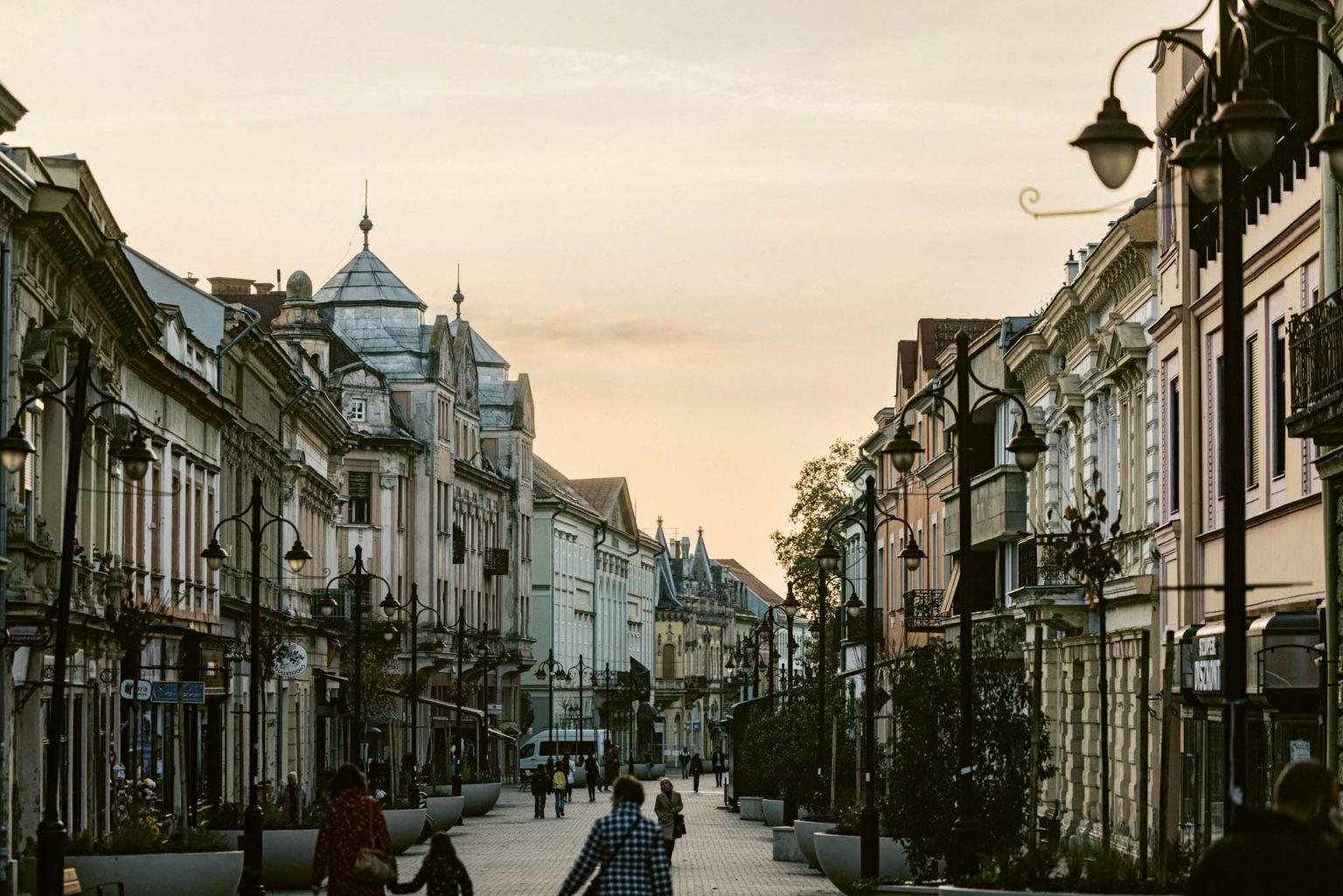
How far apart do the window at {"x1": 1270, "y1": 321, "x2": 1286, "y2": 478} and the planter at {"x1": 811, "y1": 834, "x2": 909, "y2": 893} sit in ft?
20.8

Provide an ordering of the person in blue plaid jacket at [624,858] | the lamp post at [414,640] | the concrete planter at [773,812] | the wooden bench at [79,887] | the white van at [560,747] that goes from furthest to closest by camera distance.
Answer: the white van at [560,747], the concrete planter at [773,812], the lamp post at [414,640], the wooden bench at [79,887], the person in blue plaid jacket at [624,858]

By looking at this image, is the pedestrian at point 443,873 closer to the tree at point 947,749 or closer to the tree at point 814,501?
the tree at point 947,749

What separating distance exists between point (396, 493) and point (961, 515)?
67765mm

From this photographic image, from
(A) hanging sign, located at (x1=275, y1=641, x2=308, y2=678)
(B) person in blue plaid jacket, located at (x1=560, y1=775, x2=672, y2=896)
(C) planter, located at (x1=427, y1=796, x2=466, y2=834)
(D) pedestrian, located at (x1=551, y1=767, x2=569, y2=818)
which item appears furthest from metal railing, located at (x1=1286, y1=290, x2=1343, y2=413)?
(D) pedestrian, located at (x1=551, y1=767, x2=569, y2=818)

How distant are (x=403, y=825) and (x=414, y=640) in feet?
45.3

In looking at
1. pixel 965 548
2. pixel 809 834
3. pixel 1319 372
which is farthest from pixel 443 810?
pixel 1319 372

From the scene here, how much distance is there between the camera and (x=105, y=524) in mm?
39094

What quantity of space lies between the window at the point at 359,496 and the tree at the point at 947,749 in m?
61.1

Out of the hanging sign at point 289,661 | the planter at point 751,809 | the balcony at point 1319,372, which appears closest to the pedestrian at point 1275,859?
the balcony at point 1319,372

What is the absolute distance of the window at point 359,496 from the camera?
8969 centimetres

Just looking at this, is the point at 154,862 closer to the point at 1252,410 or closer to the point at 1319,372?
the point at 1319,372

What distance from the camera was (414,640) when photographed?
181 feet

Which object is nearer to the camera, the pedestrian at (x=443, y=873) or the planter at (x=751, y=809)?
the pedestrian at (x=443, y=873)

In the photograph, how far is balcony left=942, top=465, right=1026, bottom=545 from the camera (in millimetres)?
51625
